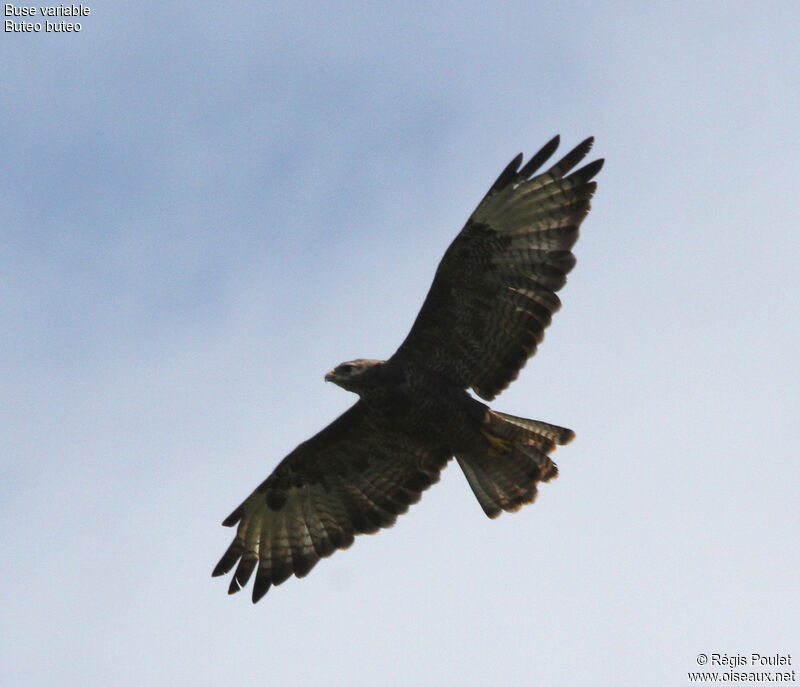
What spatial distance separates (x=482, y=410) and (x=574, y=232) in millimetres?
1999

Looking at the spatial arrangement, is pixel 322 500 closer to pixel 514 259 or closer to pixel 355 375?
pixel 355 375

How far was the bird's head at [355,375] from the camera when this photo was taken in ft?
44.0

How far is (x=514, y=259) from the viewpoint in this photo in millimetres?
13531

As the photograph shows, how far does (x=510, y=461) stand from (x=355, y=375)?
1.96m

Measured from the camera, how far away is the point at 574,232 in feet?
44.3

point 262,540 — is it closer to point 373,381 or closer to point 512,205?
point 373,381

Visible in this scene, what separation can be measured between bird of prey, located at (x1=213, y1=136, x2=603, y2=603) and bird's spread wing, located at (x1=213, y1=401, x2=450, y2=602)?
45 mm

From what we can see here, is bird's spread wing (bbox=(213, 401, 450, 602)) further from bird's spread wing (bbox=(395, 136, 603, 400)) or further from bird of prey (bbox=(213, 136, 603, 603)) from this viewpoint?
bird's spread wing (bbox=(395, 136, 603, 400))

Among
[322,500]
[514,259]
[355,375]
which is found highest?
[514,259]

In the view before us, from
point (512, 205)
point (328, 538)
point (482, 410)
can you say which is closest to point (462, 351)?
point (482, 410)

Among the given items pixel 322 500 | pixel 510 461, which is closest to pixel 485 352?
pixel 510 461

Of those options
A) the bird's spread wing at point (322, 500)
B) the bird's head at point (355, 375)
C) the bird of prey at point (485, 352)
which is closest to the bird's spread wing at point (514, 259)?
the bird of prey at point (485, 352)

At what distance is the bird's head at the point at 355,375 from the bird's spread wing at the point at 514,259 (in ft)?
1.89

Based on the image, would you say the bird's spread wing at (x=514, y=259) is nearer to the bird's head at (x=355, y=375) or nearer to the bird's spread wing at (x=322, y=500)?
the bird's head at (x=355, y=375)
